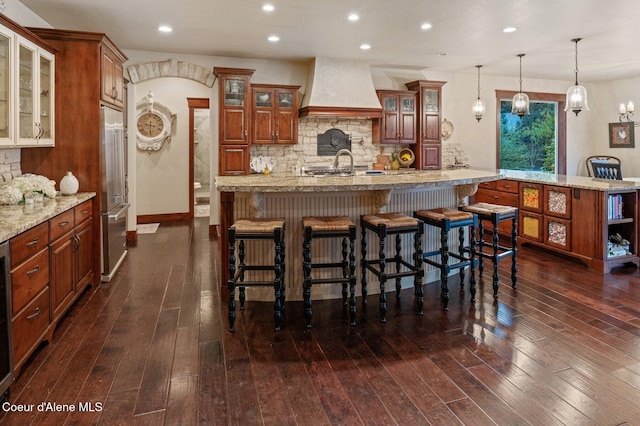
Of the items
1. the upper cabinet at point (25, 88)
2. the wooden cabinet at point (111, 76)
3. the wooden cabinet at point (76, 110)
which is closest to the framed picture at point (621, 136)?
the wooden cabinet at point (111, 76)

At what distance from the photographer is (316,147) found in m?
7.00

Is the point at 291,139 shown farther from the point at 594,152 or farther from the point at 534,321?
the point at 594,152

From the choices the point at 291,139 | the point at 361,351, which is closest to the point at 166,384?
the point at 361,351

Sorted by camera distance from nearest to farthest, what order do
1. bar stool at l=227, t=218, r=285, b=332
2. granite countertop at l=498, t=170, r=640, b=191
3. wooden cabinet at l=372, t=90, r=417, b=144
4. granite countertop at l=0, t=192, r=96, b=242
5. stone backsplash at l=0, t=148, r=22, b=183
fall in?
granite countertop at l=0, t=192, r=96, b=242 → bar stool at l=227, t=218, r=285, b=332 → stone backsplash at l=0, t=148, r=22, b=183 → granite countertop at l=498, t=170, r=640, b=191 → wooden cabinet at l=372, t=90, r=417, b=144

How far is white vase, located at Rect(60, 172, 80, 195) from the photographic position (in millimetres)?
3699

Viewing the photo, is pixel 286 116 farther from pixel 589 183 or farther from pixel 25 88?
pixel 589 183

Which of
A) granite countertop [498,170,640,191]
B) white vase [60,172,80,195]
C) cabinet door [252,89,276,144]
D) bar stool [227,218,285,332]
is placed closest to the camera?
bar stool [227,218,285,332]

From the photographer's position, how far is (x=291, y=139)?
658 centimetres

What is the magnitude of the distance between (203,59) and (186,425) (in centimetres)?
548

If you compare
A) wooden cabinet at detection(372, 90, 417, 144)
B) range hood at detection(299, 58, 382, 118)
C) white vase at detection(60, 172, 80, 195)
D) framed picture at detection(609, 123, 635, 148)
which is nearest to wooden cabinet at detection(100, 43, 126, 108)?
white vase at detection(60, 172, 80, 195)

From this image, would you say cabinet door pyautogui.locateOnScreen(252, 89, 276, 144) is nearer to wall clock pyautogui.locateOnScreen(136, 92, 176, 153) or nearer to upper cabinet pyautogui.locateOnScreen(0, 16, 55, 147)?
wall clock pyautogui.locateOnScreen(136, 92, 176, 153)

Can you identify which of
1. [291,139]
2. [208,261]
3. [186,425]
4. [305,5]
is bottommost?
[186,425]

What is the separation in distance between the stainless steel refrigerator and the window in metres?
6.65

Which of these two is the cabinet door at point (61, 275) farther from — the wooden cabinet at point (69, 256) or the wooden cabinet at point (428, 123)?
the wooden cabinet at point (428, 123)
